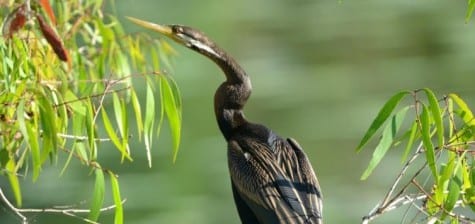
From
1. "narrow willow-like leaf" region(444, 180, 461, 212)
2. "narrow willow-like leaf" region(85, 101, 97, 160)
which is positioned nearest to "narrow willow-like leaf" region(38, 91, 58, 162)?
"narrow willow-like leaf" region(85, 101, 97, 160)

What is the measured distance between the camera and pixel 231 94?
13.9ft

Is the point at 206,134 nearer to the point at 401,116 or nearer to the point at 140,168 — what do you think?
the point at 140,168

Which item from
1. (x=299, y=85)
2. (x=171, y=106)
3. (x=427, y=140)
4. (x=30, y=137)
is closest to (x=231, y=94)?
(x=171, y=106)

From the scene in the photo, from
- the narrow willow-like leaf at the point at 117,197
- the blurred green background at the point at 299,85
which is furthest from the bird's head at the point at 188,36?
the blurred green background at the point at 299,85

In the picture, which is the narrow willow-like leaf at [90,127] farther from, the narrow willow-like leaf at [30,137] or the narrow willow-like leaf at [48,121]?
the narrow willow-like leaf at [48,121]

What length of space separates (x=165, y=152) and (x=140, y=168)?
23cm

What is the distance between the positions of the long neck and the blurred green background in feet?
10.2

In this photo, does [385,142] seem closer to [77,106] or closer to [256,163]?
[77,106]

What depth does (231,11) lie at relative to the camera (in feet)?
40.3

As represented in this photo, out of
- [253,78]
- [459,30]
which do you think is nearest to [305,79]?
[253,78]

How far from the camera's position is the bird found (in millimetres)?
3750

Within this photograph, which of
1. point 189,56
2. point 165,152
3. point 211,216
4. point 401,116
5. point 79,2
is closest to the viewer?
point 401,116

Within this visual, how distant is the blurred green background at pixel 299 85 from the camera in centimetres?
882

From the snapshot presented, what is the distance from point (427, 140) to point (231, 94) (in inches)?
54.2
